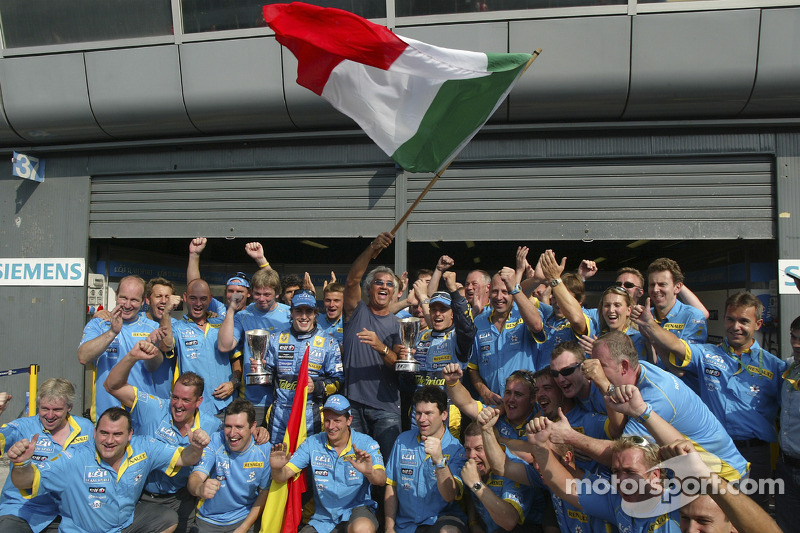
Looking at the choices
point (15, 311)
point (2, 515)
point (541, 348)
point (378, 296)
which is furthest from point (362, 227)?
point (15, 311)

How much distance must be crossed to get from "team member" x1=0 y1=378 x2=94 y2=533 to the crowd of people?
1 cm

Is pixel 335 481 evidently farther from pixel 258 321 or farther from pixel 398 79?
pixel 398 79

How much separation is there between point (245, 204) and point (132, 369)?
2938mm

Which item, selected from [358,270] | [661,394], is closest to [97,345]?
[358,270]

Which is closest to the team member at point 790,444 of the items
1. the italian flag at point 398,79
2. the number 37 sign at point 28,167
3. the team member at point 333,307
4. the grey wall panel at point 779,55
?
the italian flag at point 398,79

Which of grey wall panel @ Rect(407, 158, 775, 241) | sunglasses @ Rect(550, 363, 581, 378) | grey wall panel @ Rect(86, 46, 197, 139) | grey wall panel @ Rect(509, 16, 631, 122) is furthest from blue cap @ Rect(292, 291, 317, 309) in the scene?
grey wall panel @ Rect(86, 46, 197, 139)

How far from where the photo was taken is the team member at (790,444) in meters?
3.26

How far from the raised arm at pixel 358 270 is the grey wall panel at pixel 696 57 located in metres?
3.67

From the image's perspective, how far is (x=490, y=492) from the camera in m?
3.26

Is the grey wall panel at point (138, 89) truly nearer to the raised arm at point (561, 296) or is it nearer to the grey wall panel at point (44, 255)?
the grey wall panel at point (44, 255)

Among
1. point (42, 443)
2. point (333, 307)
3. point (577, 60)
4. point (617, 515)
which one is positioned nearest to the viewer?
point (617, 515)

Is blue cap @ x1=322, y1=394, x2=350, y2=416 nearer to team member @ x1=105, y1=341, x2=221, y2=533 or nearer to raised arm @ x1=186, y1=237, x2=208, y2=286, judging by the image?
team member @ x1=105, y1=341, x2=221, y2=533

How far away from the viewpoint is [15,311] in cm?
723

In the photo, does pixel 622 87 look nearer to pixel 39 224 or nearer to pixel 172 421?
pixel 172 421
